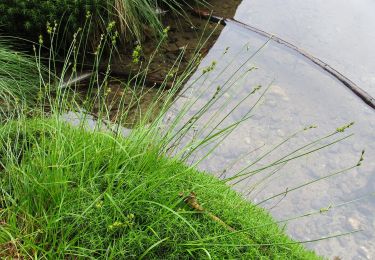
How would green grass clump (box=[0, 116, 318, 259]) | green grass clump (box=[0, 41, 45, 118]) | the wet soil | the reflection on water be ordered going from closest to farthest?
1. green grass clump (box=[0, 116, 318, 259])
2. green grass clump (box=[0, 41, 45, 118])
3. the wet soil
4. the reflection on water

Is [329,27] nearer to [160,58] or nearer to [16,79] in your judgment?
[160,58]

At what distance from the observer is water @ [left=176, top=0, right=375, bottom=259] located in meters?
3.86

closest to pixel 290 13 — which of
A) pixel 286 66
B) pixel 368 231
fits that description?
pixel 286 66

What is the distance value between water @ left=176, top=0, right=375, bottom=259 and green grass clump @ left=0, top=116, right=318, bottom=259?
64 centimetres

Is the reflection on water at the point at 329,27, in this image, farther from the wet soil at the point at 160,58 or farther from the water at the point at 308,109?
the wet soil at the point at 160,58

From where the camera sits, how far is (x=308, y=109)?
4.96 metres

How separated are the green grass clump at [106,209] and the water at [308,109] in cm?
64

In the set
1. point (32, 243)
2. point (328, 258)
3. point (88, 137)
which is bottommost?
point (328, 258)

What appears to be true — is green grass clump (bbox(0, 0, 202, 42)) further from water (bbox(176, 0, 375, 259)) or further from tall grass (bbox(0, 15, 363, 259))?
tall grass (bbox(0, 15, 363, 259))

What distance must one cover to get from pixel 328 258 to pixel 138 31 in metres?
2.94

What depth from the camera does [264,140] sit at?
176 inches

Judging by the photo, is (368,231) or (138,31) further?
(138,31)

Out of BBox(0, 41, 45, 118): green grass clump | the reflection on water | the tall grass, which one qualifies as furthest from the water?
BBox(0, 41, 45, 118): green grass clump

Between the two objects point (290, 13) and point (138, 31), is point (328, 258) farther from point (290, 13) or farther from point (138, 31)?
point (290, 13)
